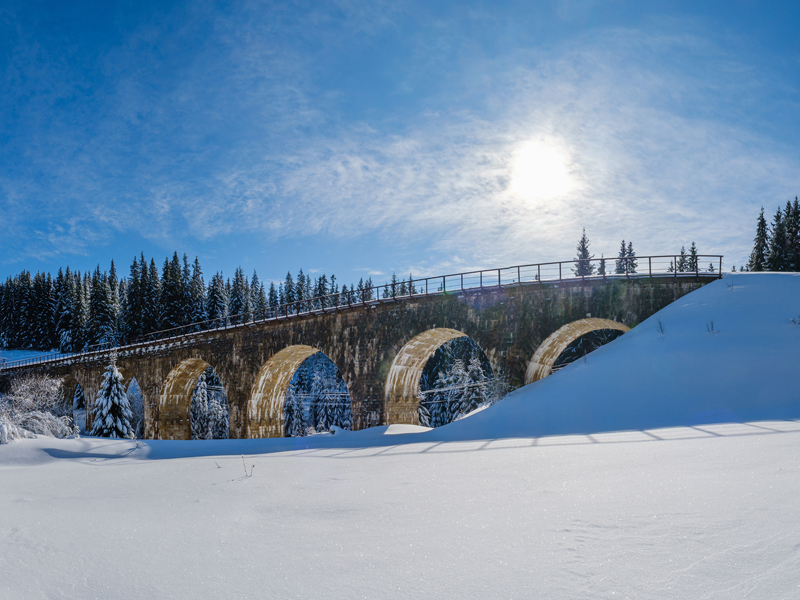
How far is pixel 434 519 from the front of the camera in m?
4.24

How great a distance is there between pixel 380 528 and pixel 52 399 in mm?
45251

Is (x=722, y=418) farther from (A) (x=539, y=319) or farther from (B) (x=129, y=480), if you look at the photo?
(B) (x=129, y=480)

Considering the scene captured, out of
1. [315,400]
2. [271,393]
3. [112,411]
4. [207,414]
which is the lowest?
[207,414]

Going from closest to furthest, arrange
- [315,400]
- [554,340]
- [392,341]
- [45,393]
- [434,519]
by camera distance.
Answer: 1. [434,519]
2. [554,340]
3. [392,341]
4. [45,393]
5. [315,400]

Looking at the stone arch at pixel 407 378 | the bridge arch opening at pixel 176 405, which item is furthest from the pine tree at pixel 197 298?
the stone arch at pixel 407 378

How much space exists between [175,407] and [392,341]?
19.8 meters

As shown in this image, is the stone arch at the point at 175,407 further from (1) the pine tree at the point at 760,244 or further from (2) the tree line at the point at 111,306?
(1) the pine tree at the point at 760,244

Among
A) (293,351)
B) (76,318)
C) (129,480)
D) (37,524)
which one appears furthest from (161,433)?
(76,318)

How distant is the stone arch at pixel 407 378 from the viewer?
2141cm

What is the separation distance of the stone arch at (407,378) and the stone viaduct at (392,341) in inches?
1.8

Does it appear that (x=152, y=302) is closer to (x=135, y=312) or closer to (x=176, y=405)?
(x=135, y=312)

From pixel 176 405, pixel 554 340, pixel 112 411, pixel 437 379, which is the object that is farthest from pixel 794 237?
pixel 112 411

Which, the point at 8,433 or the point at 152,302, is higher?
the point at 152,302

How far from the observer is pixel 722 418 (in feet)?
32.3
